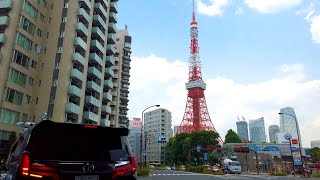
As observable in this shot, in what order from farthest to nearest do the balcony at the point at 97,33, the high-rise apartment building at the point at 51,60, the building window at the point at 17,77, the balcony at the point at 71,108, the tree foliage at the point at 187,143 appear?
the tree foliage at the point at 187,143 → the balcony at the point at 97,33 → the balcony at the point at 71,108 → the high-rise apartment building at the point at 51,60 → the building window at the point at 17,77

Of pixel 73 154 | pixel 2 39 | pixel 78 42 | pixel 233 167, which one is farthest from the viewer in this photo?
pixel 233 167

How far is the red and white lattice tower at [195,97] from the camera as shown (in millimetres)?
107938

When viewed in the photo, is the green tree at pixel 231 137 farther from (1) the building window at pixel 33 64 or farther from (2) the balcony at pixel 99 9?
(1) the building window at pixel 33 64

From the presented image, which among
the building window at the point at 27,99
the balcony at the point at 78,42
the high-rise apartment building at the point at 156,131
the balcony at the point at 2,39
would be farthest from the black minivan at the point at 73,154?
the high-rise apartment building at the point at 156,131

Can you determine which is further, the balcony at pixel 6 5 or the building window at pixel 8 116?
the balcony at pixel 6 5

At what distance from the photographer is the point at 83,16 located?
157 feet

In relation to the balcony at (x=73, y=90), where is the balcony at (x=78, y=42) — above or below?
above

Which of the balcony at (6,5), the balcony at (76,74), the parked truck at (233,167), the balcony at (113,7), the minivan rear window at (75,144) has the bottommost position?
the parked truck at (233,167)

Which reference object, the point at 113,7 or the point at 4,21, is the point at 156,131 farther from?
the point at 4,21

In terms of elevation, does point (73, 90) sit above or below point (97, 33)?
below

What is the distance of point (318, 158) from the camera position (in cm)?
9838

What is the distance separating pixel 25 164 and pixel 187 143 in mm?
94981

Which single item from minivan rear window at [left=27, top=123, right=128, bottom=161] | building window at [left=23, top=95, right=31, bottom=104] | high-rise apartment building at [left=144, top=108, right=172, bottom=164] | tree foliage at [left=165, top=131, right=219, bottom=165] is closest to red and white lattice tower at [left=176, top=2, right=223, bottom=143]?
tree foliage at [left=165, top=131, right=219, bottom=165]

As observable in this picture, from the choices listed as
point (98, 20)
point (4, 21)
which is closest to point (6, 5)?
point (4, 21)
